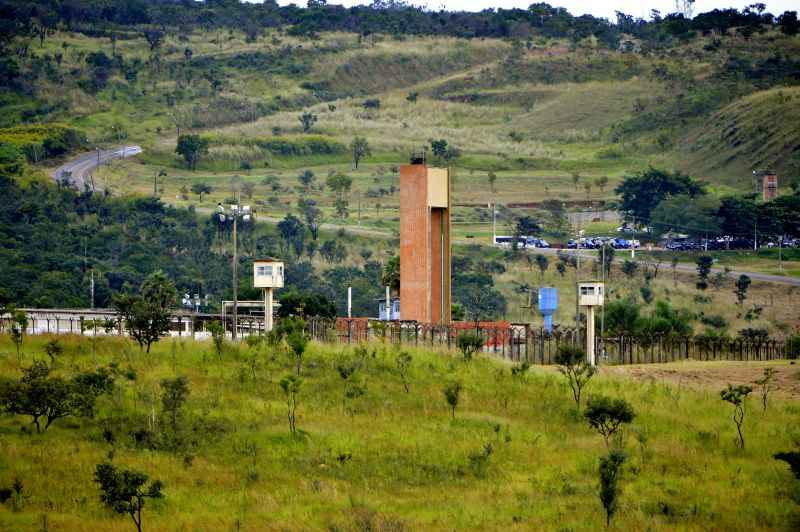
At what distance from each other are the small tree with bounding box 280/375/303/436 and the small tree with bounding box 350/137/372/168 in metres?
104

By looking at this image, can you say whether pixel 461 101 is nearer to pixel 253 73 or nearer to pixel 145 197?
pixel 253 73

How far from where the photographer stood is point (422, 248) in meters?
57.2

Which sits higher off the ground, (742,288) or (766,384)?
(742,288)

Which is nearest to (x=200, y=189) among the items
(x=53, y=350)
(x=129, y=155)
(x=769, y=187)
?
(x=129, y=155)

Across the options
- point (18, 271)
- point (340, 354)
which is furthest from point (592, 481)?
point (18, 271)

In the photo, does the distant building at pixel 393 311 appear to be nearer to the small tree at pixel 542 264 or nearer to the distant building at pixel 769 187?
the small tree at pixel 542 264

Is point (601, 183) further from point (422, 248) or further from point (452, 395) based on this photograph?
point (452, 395)

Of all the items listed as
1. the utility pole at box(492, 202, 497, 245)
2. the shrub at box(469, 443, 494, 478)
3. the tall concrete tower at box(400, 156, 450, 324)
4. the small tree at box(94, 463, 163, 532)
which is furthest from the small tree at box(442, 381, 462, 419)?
the utility pole at box(492, 202, 497, 245)

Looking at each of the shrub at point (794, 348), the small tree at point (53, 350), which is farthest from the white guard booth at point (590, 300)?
the small tree at point (53, 350)

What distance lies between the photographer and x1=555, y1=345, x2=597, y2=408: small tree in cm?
4409

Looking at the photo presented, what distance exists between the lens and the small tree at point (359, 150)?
148m

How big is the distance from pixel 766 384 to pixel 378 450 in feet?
54.8

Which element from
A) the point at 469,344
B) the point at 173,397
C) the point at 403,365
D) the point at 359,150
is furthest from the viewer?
the point at 359,150

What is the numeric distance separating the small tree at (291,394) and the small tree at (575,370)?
28.5ft
